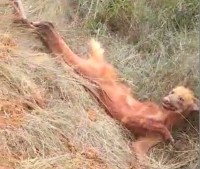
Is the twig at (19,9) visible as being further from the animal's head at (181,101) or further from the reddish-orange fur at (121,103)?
the animal's head at (181,101)

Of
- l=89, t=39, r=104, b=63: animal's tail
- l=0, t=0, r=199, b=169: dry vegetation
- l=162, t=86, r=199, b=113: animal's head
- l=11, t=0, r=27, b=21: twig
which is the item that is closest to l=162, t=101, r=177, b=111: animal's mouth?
l=162, t=86, r=199, b=113: animal's head

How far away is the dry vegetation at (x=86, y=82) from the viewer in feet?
9.53

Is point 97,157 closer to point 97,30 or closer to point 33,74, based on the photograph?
point 33,74

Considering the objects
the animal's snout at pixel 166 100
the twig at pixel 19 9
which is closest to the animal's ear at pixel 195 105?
the animal's snout at pixel 166 100

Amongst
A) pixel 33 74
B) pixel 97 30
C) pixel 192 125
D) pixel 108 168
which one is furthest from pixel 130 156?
pixel 97 30

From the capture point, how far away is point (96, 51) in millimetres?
3520

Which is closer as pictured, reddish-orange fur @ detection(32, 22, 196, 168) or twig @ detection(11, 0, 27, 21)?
reddish-orange fur @ detection(32, 22, 196, 168)

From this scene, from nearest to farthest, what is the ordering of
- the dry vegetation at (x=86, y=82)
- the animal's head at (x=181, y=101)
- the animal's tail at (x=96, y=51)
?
1. the dry vegetation at (x=86, y=82)
2. the animal's head at (x=181, y=101)
3. the animal's tail at (x=96, y=51)

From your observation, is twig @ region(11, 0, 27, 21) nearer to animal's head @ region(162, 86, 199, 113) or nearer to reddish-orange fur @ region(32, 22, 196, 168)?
reddish-orange fur @ region(32, 22, 196, 168)

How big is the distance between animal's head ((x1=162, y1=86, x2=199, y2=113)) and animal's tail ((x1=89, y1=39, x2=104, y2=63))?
18.4 inches

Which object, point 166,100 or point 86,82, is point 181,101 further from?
point 86,82

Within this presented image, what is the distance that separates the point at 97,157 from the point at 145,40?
3.32ft

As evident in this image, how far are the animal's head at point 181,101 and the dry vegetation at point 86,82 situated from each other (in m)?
0.09

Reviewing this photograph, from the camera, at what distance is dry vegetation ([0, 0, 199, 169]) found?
2904 mm
